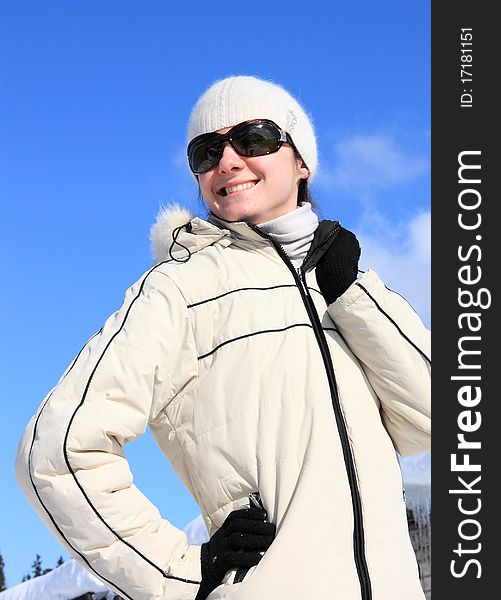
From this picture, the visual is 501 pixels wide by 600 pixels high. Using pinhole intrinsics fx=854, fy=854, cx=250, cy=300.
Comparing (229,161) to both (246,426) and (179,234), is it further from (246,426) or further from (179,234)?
(246,426)

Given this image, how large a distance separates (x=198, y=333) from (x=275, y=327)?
0.67ft

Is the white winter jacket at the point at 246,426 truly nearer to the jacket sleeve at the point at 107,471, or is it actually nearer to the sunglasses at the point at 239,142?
the jacket sleeve at the point at 107,471

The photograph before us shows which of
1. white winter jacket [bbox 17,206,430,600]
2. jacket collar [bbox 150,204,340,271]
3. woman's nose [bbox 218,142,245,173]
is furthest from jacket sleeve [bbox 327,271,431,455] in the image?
woman's nose [bbox 218,142,245,173]

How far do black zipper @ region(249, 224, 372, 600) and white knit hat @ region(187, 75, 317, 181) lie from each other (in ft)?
1.16

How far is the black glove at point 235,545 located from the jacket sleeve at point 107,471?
1.4 inches

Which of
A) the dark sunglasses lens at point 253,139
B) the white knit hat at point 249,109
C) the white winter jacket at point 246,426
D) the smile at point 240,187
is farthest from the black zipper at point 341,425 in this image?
the white knit hat at point 249,109

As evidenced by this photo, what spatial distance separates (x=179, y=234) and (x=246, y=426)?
0.66m

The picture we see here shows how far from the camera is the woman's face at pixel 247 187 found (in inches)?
96.5

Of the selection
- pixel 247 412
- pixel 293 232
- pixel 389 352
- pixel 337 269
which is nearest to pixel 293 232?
pixel 293 232

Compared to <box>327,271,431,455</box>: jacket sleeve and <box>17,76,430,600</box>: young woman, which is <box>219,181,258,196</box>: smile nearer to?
<box>17,76,430,600</box>: young woman

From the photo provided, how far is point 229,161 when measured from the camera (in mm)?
2434

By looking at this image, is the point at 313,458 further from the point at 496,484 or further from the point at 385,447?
the point at 496,484

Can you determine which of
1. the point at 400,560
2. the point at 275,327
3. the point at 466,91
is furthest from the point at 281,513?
the point at 466,91

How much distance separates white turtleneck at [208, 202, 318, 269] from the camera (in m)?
2.44
